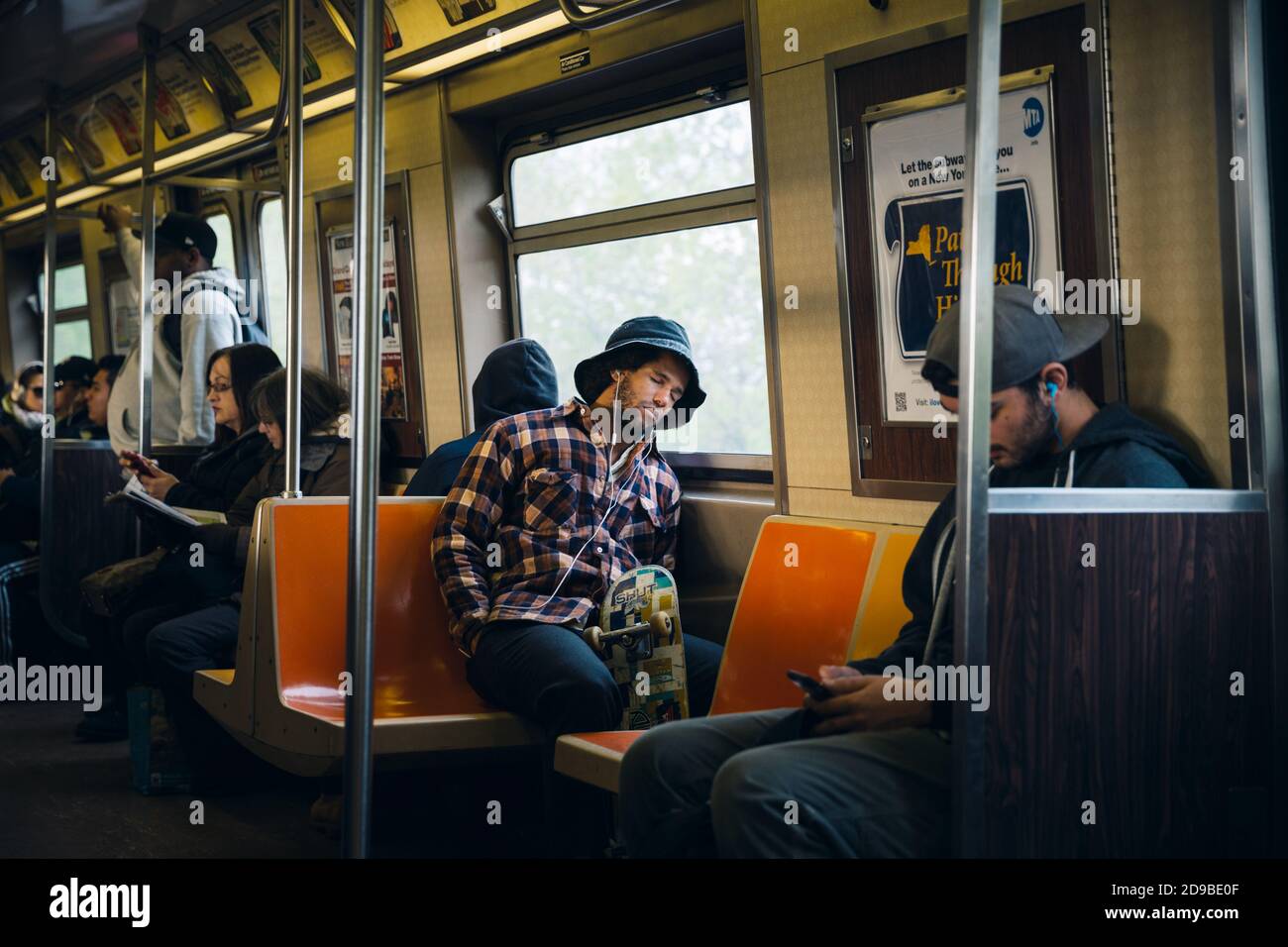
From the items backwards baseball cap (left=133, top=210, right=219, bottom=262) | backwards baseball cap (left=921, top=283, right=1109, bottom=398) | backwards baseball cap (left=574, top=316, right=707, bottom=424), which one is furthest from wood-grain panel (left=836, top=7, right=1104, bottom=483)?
backwards baseball cap (left=133, top=210, right=219, bottom=262)

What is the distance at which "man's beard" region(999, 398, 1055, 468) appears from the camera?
8.71 feet

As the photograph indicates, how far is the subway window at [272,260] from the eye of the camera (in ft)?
23.4

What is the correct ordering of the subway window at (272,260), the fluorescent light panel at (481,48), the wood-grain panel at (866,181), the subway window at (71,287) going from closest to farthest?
the wood-grain panel at (866,181), the fluorescent light panel at (481,48), the subway window at (272,260), the subway window at (71,287)

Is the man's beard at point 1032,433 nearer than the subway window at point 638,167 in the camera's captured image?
Yes

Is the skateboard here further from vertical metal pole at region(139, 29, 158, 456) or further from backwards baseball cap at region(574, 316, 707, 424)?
vertical metal pole at region(139, 29, 158, 456)

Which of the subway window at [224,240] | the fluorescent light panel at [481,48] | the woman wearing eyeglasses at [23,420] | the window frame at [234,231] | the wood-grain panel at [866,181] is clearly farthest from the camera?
the woman wearing eyeglasses at [23,420]

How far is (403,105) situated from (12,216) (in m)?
6.07

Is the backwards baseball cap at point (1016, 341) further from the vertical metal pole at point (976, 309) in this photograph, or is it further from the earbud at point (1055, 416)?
the vertical metal pole at point (976, 309)

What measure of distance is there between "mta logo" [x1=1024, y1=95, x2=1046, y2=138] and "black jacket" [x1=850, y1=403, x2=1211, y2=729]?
0.70 metres

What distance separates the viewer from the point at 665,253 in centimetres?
464

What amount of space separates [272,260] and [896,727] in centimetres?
552

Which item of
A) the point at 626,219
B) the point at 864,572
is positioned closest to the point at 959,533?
the point at 864,572

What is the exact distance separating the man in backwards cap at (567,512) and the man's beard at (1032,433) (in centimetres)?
123

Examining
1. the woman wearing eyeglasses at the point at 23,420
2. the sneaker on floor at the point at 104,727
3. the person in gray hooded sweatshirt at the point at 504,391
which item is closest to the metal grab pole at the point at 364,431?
the person in gray hooded sweatshirt at the point at 504,391
